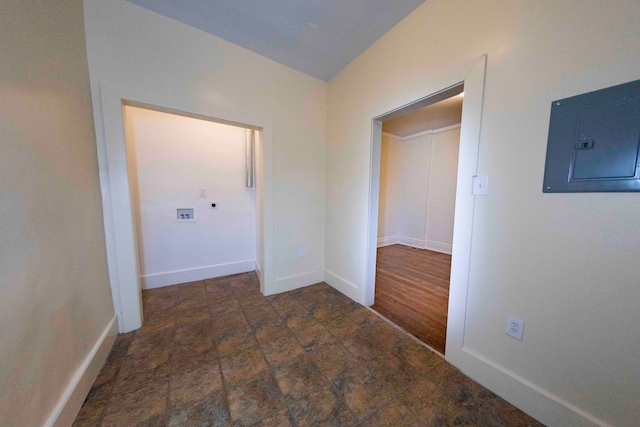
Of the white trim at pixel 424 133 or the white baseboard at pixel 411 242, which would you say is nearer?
the white trim at pixel 424 133

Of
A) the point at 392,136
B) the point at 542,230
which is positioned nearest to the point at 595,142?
the point at 542,230

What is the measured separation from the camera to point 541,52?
3.38 ft

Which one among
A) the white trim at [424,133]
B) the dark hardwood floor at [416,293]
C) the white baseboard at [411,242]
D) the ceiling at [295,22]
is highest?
the ceiling at [295,22]

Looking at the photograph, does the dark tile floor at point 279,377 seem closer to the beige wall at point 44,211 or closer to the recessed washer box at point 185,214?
the beige wall at point 44,211

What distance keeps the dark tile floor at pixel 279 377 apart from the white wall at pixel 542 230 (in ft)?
1.08

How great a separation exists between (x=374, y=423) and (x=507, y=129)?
178 centimetres

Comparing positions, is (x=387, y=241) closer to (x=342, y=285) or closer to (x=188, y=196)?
(x=342, y=285)

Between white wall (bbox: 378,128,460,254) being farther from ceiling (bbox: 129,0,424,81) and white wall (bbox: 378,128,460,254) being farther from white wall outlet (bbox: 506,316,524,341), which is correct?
white wall outlet (bbox: 506,316,524,341)

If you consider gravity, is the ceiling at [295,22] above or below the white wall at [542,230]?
above

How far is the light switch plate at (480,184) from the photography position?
1258mm

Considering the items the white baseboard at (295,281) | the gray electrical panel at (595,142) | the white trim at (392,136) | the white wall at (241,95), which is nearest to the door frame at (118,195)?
the white wall at (241,95)

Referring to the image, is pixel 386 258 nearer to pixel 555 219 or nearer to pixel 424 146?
pixel 424 146

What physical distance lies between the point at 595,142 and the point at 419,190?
399 centimetres

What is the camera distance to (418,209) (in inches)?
189
